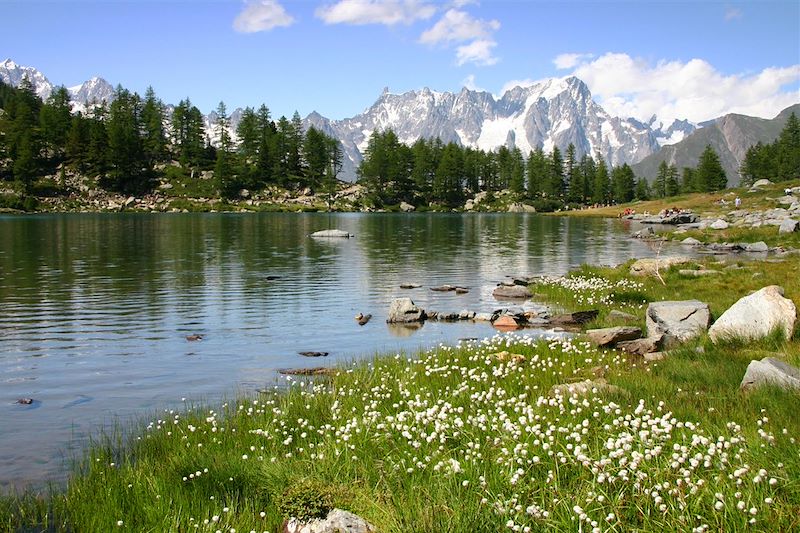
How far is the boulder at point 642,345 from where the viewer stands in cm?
1781

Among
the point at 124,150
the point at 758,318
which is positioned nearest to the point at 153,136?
the point at 124,150

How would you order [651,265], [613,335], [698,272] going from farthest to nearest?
[651,265], [698,272], [613,335]

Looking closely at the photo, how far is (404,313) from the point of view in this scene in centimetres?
2811

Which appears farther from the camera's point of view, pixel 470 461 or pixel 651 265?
pixel 651 265

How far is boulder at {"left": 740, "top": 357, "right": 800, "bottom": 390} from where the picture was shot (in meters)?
11.0

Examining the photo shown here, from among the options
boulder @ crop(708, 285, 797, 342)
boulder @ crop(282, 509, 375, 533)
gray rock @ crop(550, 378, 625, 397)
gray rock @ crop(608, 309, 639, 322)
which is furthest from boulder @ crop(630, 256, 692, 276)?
boulder @ crop(282, 509, 375, 533)

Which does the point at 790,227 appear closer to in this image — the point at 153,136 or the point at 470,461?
the point at 470,461

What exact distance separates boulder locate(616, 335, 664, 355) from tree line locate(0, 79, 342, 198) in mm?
161733

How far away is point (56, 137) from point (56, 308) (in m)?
166

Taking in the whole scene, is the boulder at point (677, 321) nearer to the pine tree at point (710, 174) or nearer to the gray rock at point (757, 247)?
the gray rock at point (757, 247)

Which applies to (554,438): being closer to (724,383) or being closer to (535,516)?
(535,516)

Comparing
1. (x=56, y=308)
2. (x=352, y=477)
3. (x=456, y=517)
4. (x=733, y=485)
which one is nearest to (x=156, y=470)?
(x=352, y=477)

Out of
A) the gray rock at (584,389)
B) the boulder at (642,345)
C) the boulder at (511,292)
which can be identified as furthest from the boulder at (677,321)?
the boulder at (511,292)

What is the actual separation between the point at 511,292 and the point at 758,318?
1885cm
